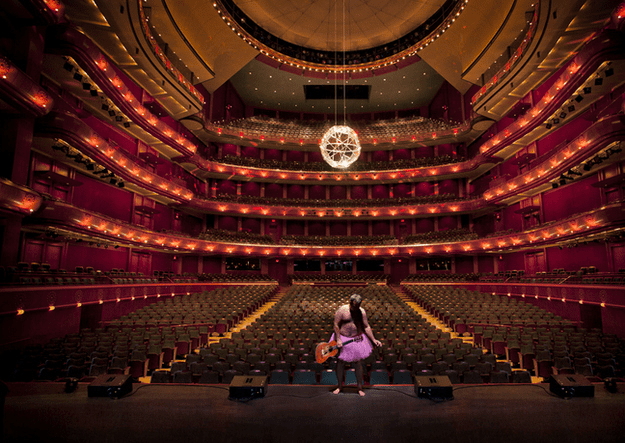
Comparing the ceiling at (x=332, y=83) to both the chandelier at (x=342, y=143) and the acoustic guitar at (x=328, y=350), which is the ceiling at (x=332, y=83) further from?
the acoustic guitar at (x=328, y=350)

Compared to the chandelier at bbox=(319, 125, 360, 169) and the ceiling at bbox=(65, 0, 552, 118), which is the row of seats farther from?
the chandelier at bbox=(319, 125, 360, 169)

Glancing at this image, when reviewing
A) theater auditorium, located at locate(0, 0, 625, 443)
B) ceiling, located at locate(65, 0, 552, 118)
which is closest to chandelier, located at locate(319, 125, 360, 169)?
theater auditorium, located at locate(0, 0, 625, 443)

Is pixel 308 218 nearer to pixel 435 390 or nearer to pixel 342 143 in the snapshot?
pixel 342 143

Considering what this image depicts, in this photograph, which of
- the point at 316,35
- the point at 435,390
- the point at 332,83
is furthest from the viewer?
the point at 332,83

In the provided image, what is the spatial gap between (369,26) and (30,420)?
27.5 metres

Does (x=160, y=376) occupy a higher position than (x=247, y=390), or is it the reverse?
(x=247, y=390)

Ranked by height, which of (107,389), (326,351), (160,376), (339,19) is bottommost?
(160,376)

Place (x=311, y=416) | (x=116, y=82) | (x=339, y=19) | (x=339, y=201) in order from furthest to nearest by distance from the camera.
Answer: (x=339, y=201) → (x=339, y=19) → (x=116, y=82) → (x=311, y=416)

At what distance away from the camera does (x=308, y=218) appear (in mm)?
29359

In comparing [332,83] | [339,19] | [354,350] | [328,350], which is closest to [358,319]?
[354,350]

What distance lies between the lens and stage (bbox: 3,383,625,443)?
9.98 feet

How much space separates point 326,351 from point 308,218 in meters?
25.2

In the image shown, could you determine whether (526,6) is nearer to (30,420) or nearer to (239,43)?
(239,43)

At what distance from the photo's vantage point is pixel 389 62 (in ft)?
84.3
